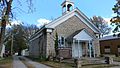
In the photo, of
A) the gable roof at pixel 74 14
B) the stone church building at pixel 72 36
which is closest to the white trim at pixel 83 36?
the stone church building at pixel 72 36

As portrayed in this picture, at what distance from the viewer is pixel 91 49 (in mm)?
30953

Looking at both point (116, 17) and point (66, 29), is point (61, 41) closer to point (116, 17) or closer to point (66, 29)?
point (66, 29)

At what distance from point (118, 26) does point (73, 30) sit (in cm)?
669

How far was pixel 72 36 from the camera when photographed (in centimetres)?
2920

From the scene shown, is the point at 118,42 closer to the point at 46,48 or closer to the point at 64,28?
the point at 64,28

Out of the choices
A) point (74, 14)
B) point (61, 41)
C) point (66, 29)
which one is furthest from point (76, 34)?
point (74, 14)

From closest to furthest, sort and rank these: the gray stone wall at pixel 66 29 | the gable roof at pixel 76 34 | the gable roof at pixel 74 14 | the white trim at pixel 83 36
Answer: the white trim at pixel 83 36 < the gable roof at pixel 76 34 < the gray stone wall at pixel 66 29 < the gable roof at pixel 74 14

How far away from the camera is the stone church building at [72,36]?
92.4ft

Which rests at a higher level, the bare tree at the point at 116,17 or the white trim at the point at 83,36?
the bare tree at the point at 116,17

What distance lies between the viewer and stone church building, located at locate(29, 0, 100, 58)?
28172mm

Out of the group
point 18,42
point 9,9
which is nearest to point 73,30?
point 9,9

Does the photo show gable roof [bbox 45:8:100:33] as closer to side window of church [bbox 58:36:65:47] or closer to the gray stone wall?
the gray stone wall

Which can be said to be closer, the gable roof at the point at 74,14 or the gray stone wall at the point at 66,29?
the gray stone wall at the point at 66,29

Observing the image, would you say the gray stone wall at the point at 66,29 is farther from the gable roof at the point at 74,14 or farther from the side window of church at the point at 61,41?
the side window of church at the point at 61,41
